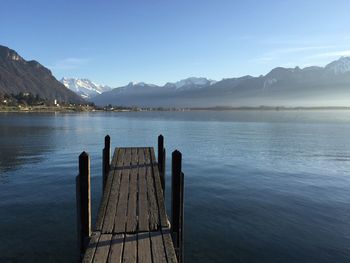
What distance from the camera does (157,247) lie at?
960 cm

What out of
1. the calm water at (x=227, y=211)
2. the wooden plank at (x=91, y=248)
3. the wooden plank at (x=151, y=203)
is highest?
the wooden plank at (x=151, y=203)

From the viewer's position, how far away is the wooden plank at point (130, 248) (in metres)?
8.94

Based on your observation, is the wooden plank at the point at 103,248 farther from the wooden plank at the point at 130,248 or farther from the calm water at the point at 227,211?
the calm water at the point at 227,211

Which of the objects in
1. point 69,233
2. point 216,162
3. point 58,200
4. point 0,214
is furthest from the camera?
point 216,162

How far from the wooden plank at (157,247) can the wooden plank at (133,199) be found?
80cm

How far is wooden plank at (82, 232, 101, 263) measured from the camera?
8.87 m

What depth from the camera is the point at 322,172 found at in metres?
35.1

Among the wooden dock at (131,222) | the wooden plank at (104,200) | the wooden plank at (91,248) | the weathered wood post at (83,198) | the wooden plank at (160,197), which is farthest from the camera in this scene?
the wooden plank at (160,197)

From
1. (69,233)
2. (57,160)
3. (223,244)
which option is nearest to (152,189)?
(223,244)

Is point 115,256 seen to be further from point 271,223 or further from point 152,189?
point 271,223

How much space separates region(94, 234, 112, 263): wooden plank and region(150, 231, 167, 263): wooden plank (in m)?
1.30

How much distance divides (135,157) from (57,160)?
24561 millimetres

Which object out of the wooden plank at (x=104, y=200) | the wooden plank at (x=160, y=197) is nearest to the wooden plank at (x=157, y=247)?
the wooden plank at (x=160, y=197)

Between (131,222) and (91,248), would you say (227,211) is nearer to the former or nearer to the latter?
(131,222)
